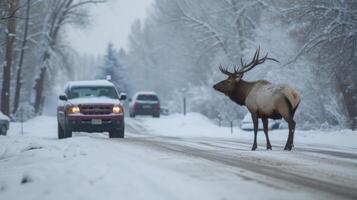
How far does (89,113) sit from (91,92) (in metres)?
1.69

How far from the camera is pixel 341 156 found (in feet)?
36.7

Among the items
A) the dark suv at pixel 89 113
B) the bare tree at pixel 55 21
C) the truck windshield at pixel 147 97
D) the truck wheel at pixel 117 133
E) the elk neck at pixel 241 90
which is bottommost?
the truck wheel at pixel 117 133

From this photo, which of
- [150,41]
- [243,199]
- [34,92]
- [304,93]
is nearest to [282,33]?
[304,93]

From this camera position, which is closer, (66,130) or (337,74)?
(66,130)

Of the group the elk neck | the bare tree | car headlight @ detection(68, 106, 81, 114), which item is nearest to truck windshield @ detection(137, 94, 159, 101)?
the bare tree

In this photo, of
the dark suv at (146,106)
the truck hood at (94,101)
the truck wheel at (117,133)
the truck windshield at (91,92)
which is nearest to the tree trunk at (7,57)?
the dark suv at (146,106)

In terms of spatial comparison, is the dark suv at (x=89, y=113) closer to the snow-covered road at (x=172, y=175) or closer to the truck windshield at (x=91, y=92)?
the truck windshield at (x=91, y=92)

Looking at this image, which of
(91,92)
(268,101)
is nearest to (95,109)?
(91,92)

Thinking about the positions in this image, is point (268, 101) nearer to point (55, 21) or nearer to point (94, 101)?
point (94, 101)

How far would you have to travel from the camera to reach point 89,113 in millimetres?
17328

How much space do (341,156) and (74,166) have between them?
5.34m

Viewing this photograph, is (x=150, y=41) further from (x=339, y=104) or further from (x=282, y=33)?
(x=339, y=104)

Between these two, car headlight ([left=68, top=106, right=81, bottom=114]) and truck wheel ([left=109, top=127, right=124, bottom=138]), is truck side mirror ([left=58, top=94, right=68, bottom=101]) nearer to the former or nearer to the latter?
car headlight ([left=68, top=106, right=81, bottom=114])

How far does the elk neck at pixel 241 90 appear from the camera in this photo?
14234 millimetres
